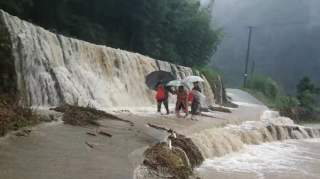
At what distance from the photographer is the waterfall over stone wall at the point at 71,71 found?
53.4 ft

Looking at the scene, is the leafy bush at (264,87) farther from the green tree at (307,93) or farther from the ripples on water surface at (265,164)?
the ripples on water surface at (265,164)

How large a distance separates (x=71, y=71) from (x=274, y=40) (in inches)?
3481

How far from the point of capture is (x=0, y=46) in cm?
1464

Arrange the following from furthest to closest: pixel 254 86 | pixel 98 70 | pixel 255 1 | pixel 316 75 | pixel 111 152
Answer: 1. pixel 255 1
2. pixel 316 75
3. pixel 254 86
4. pixel 98 70
5. pixel 111 152

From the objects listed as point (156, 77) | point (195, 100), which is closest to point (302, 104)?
point (156, 77)

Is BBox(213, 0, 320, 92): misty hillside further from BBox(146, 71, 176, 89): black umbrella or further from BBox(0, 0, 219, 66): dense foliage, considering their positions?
BBox(146, 71, 176, 89): black umbrella

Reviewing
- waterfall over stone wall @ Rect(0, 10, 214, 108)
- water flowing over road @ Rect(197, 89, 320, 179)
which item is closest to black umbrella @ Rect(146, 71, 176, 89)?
waterfall over stone wall @ Rect(0, 10, 214, 108)

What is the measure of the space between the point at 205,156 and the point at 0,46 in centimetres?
573

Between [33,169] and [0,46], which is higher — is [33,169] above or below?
below

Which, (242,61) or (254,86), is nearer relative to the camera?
(254,86)

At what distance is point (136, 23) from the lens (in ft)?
112

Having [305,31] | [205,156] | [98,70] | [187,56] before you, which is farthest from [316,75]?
[205,156]

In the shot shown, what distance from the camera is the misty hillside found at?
95875 millimetres

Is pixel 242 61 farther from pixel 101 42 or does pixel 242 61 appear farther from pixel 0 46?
pixel 0 46
